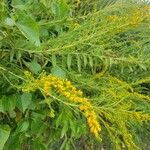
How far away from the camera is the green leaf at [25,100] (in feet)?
4.09

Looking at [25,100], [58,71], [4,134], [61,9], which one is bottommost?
[4,134]

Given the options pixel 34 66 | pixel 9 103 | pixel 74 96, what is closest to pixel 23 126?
pixel 9 103

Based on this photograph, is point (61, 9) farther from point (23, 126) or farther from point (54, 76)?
point (23, 126)

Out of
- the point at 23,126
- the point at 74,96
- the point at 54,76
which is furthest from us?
the point at 23,126

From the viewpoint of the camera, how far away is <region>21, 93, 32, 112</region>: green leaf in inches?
49.1

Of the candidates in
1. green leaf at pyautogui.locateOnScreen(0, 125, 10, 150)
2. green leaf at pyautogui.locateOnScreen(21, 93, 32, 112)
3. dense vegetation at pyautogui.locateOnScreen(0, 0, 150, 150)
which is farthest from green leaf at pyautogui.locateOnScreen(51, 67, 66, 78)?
green leaf at pyautogui.locateOnScreen(0, 125, 10, 150)

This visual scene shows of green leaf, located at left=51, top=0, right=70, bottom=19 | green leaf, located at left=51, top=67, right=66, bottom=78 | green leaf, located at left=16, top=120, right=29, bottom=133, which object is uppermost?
green leaf, located at left=51, top=0, right=70, bottom=19

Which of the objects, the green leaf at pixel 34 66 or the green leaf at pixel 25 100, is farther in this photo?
the green leaf at pixel 34 66

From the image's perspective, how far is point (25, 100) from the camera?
4.13 feet

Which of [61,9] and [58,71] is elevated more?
[61,9]

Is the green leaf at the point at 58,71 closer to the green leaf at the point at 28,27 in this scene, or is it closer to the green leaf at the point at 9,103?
the green leaf at the point at 9,103

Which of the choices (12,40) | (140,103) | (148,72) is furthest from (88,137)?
(12,40)

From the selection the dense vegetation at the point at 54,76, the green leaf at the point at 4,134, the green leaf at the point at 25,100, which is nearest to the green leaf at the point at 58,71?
the dense vegetation at the point at 54,76

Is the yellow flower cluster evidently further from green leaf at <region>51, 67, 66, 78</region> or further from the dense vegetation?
green leaf at <region>51, 67, 66, 78</region>
